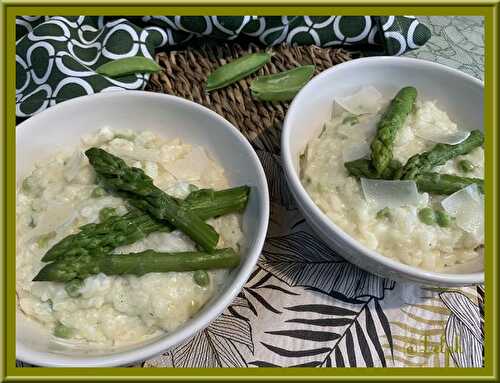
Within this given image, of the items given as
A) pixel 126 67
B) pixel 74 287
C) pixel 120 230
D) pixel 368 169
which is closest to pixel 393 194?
pixel 368 169

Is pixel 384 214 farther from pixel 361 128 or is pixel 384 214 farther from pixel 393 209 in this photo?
pixel 361 128

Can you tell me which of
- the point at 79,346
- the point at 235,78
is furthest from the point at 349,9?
the point at 79,346

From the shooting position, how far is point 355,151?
11.7 feet

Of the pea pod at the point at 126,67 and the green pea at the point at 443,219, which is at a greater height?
the pea pod at the point at 126,67

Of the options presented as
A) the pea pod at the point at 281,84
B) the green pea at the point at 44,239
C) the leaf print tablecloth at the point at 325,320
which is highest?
the pea pod at the point at 281,84

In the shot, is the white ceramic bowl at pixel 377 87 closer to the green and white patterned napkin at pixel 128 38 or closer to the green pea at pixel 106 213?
the green and white patterned napkin at pixel 128 38

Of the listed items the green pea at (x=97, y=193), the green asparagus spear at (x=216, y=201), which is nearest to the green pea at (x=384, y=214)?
the green asparagus spear at (x=216, y=201)

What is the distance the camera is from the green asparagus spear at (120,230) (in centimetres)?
293

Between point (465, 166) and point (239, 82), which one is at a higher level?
point (239, 82)

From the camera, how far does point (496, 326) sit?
3254mm

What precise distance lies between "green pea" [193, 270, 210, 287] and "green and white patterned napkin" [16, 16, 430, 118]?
2.18 meters

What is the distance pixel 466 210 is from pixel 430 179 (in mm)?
326

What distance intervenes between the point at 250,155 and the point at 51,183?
1456 mm

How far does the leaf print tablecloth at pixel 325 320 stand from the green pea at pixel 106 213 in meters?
1.00
